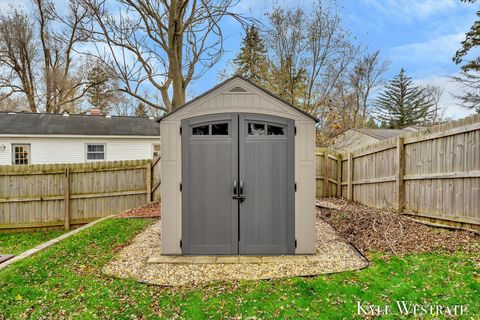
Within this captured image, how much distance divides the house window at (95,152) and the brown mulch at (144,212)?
8017 mm

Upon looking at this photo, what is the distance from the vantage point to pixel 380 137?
16.6 meters

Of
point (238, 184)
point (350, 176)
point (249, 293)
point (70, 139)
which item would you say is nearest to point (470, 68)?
point (350, 176)

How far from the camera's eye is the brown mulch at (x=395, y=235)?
4551mm

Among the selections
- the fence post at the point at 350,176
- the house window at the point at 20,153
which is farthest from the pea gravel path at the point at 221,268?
the house window at the point at 20,153

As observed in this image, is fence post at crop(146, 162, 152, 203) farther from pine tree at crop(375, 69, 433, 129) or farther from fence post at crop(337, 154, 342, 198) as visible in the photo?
pine tree at crop(375, 69, 433, 129)

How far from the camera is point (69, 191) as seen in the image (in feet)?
27.7

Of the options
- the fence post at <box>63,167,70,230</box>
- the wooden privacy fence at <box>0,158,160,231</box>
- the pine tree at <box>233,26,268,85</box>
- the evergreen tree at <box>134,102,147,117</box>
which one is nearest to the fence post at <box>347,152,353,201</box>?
the wooden privacy fence at <box>0,158,160,231</box>

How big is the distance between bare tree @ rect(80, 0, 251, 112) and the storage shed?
490 cm

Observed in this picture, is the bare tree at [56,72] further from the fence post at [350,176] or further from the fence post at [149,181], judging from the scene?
the fence post at [350,176]

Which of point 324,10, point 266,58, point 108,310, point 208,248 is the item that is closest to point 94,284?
point 108,310

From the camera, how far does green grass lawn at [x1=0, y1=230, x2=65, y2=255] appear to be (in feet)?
22.0

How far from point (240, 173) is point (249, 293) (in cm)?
186

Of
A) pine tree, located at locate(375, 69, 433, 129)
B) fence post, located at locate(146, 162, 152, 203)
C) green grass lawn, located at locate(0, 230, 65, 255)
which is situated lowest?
green grass lawn, located at locate(0, 230, 65, 255)

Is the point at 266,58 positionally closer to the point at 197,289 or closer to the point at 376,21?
the point at 376,21
